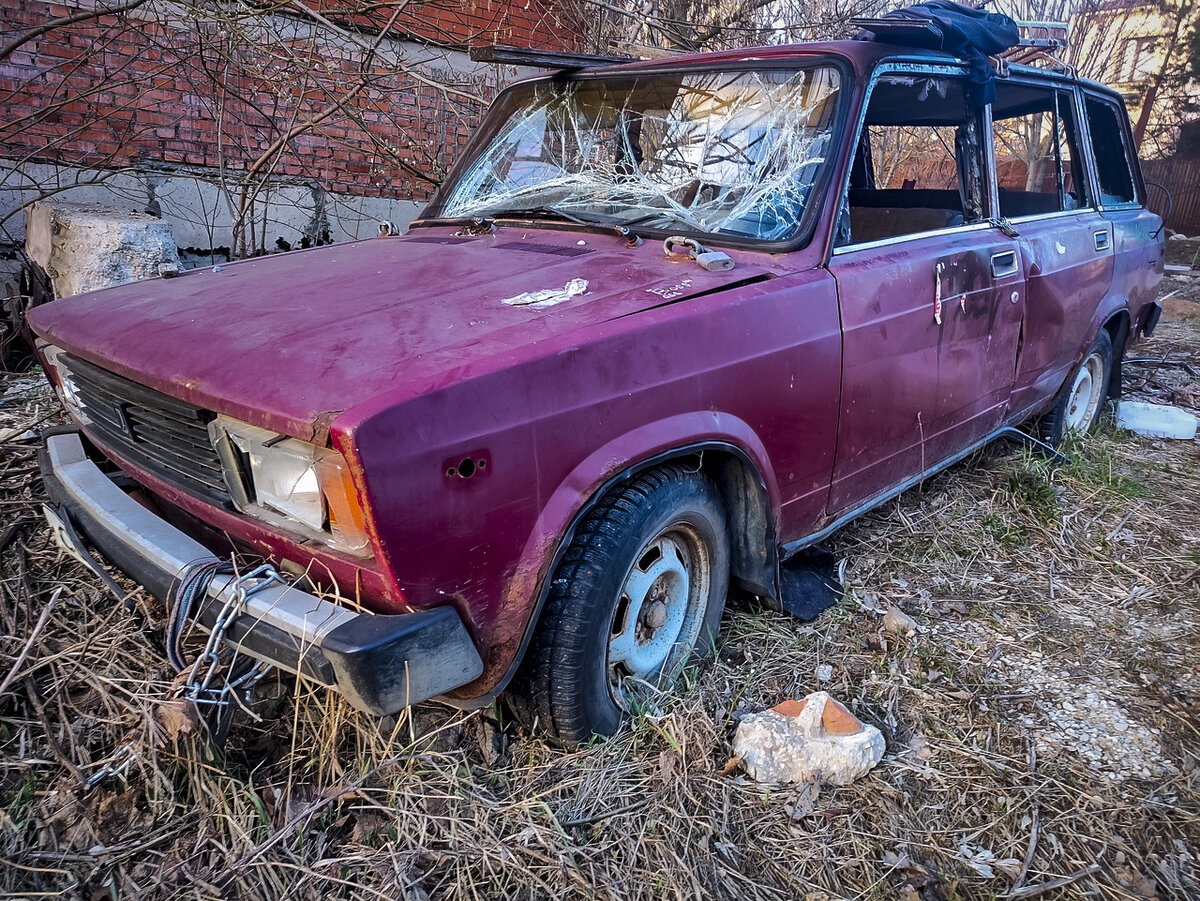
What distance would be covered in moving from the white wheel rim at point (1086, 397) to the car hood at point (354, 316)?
3018 millimetres

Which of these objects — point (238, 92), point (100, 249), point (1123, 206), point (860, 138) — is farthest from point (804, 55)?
point (238, 92)

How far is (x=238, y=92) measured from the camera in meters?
5.85

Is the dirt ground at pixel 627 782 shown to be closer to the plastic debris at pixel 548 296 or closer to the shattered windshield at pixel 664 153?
the plastic debris at pixel 548 296

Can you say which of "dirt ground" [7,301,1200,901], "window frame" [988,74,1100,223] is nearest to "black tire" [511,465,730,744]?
"dirt ground" [7,301,1200,901]

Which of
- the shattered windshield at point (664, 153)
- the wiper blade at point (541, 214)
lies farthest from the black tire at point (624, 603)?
the wiper blade at point (541, 214)

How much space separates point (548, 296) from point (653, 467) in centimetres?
54

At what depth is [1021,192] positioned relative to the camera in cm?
443

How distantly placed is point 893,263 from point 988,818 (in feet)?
5.63

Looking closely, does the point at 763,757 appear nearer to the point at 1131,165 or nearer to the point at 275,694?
the point at 275,694

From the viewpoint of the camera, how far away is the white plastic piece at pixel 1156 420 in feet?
15.5

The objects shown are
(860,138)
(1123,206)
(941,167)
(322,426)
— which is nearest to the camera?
(322,426)

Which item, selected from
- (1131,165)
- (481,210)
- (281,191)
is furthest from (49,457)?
(1131,165)

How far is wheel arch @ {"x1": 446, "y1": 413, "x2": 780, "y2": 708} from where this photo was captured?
1.78m

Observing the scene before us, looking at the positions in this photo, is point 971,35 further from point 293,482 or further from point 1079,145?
point 293,482
